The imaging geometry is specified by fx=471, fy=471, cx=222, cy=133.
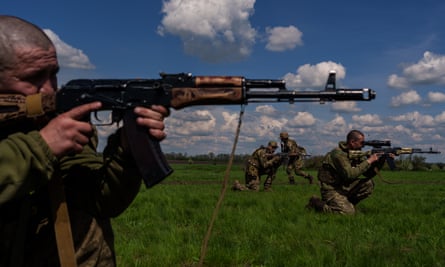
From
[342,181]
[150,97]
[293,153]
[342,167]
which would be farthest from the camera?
[293,153]

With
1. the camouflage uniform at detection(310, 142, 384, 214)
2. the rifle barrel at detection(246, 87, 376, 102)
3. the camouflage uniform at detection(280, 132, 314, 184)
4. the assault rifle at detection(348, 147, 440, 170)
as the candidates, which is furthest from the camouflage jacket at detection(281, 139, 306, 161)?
the rifle barrel at detection(246, 87, 376, 102)

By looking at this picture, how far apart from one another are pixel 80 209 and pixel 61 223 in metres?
0.34

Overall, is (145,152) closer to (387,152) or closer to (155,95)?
(155,95)

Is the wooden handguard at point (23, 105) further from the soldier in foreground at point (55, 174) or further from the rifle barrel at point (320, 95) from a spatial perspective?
the rifle barrel at point (320, 95)

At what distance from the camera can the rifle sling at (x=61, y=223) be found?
8.75 ft

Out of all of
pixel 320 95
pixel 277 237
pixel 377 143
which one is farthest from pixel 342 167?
pixel 320 95

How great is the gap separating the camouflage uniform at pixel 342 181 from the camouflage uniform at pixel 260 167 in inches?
289

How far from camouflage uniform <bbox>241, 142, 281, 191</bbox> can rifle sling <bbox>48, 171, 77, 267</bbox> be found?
15946mm

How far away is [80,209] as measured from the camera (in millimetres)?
3037

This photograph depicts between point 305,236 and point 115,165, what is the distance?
498 centimetres

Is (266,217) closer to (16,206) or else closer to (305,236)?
(305,236)

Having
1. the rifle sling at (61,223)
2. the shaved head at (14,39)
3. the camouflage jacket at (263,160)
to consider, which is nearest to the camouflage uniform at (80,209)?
the rifle sling at (61,223)

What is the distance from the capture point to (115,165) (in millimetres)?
2826

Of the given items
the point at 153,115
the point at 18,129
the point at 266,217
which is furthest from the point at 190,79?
the point at 266,217
